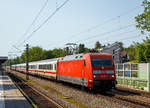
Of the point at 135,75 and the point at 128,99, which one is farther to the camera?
the point at 135,75

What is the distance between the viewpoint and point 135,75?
18.7 metres

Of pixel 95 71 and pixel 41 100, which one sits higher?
pixel 95 71

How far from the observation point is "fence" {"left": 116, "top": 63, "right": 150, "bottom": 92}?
1716 centimetres

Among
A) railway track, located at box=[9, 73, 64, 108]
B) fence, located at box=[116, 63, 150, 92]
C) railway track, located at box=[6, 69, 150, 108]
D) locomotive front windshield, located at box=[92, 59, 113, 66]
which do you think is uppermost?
locomotive front windshield, located at box=[92, 59, 113, 66]

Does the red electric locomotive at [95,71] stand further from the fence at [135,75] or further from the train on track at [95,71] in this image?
the fence at [135,75]

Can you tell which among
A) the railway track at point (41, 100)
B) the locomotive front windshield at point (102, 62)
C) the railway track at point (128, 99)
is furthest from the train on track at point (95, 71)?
the railway track at point (41, 100)

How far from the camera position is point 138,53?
1366 inches

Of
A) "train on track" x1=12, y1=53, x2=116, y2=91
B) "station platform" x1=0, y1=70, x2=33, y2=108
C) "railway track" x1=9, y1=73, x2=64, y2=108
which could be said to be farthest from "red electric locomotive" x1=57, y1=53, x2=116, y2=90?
"station platform" x1=0, y1=70, x2=33, y2=108

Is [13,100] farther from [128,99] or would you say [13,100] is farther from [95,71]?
[128,99]

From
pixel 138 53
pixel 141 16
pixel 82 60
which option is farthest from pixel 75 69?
pixel 138 53

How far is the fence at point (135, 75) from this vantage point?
17.2 metres

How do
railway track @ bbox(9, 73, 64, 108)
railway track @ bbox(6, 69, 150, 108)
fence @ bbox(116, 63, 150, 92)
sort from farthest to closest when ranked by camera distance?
fence @ bbox(116, 63, 150, 92) → railway track @ bbox(9, 73, 64, 108) → railway track @ bbox(6, 69, 150, 108)

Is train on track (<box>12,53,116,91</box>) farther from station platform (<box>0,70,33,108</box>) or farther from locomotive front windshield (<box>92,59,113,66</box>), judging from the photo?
station platform (<box>0,70,33,108</box>)

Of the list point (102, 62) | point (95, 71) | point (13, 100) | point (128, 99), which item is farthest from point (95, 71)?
point (13, 100)
